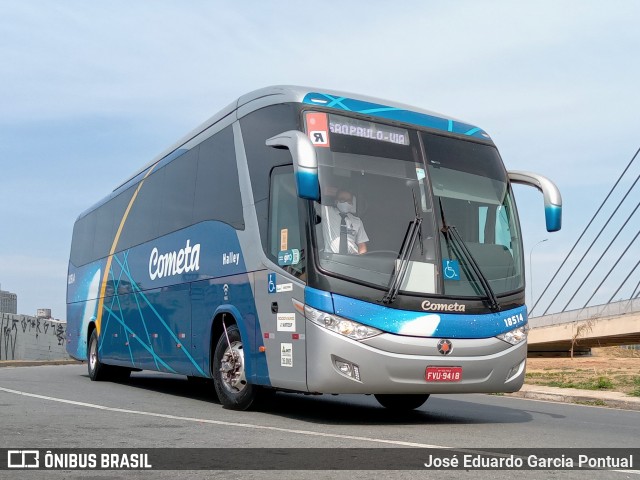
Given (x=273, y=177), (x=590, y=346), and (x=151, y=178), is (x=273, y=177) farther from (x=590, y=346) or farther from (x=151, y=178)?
(x=590, y=346)

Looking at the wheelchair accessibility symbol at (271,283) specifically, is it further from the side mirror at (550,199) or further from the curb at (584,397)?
the curb at (584,397)

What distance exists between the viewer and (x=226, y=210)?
37.5ft

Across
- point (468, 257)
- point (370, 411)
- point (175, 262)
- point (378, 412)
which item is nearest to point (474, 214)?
point (468, 257)

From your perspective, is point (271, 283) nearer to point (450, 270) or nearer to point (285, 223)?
point (285, 223)

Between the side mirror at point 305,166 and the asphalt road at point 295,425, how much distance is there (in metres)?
2.33

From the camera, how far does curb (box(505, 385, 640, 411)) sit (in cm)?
1409

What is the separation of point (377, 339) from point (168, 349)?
17.8ft

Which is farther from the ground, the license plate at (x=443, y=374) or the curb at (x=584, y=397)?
the license plate at (x=443, y=374)

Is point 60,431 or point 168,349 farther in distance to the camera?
point 168,349

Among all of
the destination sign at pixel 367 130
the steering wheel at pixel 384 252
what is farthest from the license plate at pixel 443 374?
the destination sign at pixel 367 130

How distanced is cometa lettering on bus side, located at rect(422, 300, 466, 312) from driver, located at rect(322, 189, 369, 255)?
0.85m

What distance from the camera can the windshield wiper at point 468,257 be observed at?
9.64 m

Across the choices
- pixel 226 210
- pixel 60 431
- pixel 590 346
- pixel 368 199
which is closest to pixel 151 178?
pixel 226 210

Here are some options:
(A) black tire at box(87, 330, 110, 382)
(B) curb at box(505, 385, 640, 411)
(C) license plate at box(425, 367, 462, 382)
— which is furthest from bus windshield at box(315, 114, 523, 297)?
(A) black tire at box(87, 330, 110, 382)
